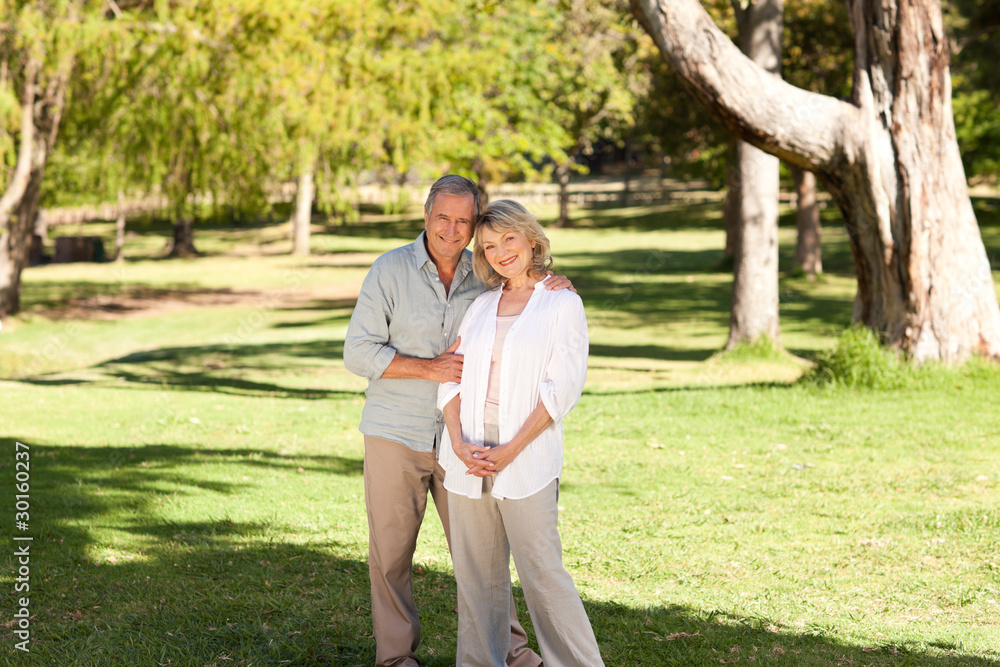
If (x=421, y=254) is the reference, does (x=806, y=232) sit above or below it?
above

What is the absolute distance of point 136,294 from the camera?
1116 inches

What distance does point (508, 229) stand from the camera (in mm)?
3502

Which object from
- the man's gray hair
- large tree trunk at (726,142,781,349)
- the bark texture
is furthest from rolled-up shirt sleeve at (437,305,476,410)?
Result: the bark texture

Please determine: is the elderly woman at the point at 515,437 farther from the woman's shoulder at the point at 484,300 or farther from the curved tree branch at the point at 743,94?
the curved tree branch at the point at 743,94

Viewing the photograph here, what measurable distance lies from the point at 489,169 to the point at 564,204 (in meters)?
15.2

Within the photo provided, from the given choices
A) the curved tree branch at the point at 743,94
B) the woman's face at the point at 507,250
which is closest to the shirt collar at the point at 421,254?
the woman's face at the point at 507,250

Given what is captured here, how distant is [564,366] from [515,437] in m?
0.31

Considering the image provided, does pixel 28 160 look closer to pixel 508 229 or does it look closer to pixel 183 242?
pixel 508 229

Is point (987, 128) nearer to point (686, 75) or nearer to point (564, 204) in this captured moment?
point (564, 204)

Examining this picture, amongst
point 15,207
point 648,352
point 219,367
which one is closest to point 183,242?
point 15,207

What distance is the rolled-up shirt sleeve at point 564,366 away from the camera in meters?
3.39

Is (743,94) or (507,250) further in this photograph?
(743,94)

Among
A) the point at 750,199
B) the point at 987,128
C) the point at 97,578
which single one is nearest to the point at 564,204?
the point at 987,128

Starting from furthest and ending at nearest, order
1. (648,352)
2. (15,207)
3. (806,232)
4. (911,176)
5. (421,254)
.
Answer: (806,232), (15,207), (648,352), (911,176), (421,254)
